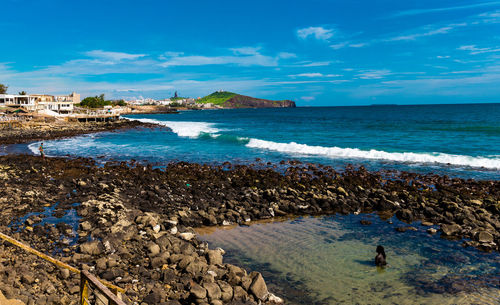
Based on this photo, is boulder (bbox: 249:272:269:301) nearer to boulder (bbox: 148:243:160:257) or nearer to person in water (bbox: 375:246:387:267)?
boulder (bbox: 148:243:160:257)

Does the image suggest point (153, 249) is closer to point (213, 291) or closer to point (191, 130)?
point (213, 291)

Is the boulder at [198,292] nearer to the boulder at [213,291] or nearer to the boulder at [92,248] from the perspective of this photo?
the boulder at [213,291]

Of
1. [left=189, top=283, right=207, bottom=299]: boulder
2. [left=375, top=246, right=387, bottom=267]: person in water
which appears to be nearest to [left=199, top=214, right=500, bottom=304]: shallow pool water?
[left=375, top=246, right=387, bottom=267]: person in water

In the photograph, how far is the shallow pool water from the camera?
21.0ft

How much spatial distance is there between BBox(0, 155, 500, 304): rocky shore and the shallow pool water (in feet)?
2.22

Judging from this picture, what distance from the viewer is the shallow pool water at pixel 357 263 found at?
21.0ft

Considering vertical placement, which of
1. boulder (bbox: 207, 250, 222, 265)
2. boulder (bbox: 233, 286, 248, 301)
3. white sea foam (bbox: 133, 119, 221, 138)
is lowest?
boulder (bbox: 233, 286, 248, 301)

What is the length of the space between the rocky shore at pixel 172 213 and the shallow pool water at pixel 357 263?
2.22 ft

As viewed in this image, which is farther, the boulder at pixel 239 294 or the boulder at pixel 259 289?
the boulder at pixel 259 289

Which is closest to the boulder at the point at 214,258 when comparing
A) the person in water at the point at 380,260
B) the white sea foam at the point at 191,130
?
the person in water at the point at 380,260

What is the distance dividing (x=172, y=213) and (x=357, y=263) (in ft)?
18.8

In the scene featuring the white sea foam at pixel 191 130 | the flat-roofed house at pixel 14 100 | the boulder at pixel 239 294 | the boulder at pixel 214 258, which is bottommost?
the boulder at pixel 239 294

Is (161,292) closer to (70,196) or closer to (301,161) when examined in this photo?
(70,196)

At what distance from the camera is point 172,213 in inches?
413
